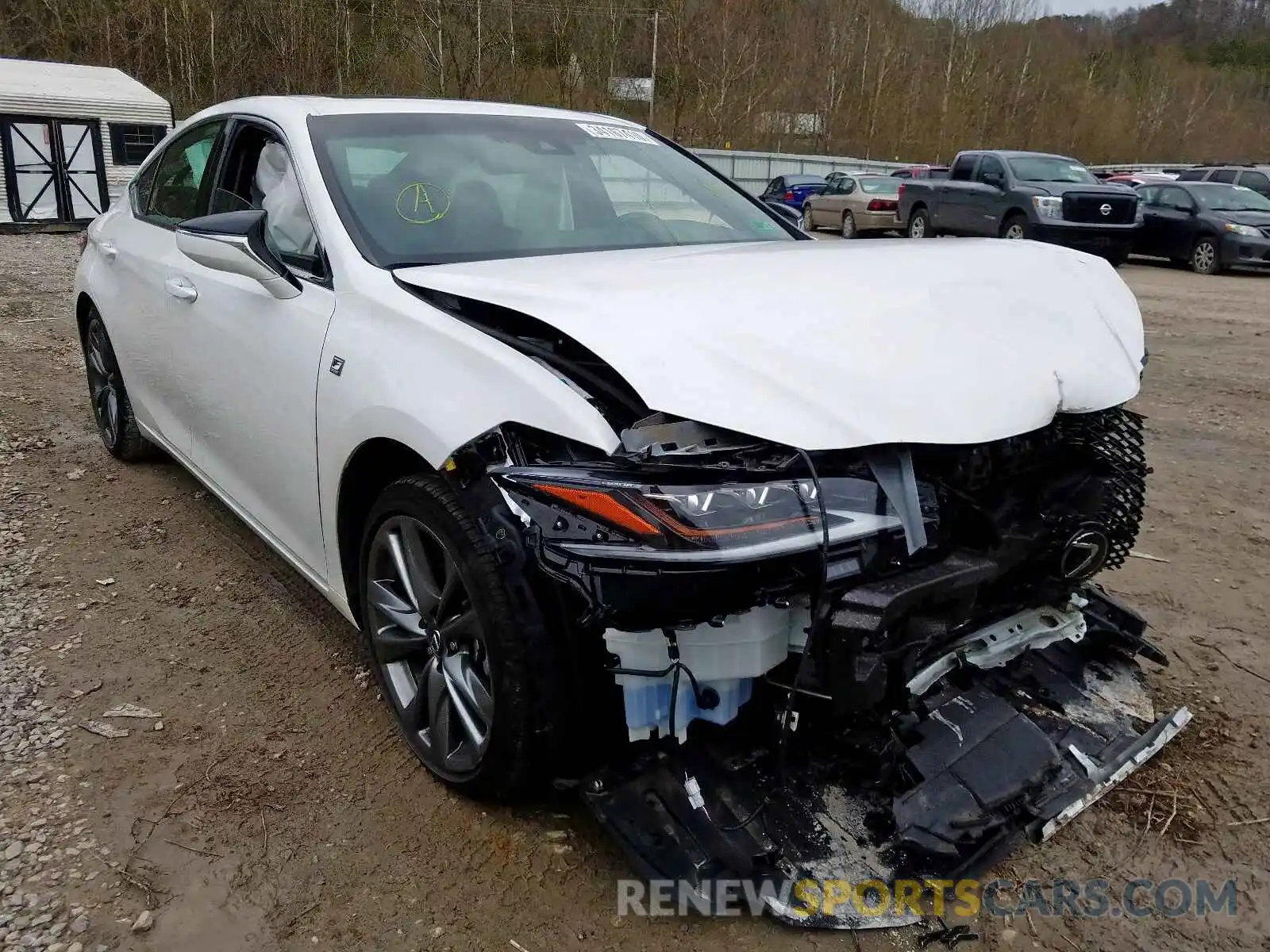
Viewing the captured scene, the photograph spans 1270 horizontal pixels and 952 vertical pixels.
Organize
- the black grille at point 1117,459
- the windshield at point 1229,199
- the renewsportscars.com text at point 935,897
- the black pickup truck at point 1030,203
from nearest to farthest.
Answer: the renewsportscars.com text at point 935,897 → the black grille at point 1117,459 → the black pickup truck at point 1030,203 → the windshield at point 1229,199

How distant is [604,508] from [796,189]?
946 inches

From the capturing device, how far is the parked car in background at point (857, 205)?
2006cm

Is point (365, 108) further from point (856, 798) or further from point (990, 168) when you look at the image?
point (990, 168)

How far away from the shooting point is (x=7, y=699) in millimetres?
2826

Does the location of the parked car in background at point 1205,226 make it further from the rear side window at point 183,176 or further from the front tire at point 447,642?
the front tire at point 447,642

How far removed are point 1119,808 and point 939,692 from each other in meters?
0.64

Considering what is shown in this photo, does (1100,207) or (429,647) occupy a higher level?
(1100,207)

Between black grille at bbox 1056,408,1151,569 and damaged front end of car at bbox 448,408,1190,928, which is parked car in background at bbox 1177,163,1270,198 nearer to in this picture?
black grille at bbox 1056,408,1151,569

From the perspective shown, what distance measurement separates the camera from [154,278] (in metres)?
3.73

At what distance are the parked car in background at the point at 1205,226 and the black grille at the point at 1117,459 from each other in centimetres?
1495

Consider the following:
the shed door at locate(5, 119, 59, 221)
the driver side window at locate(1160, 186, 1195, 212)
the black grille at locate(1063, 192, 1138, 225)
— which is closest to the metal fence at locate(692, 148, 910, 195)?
the driver side window at locate(1160, 186, 1195, 212)

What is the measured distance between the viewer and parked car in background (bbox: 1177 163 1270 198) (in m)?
19.7

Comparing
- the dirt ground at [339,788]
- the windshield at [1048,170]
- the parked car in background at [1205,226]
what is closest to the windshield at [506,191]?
the dirt ground at [339,788]

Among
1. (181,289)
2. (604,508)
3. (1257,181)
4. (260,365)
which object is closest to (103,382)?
(181,289)
